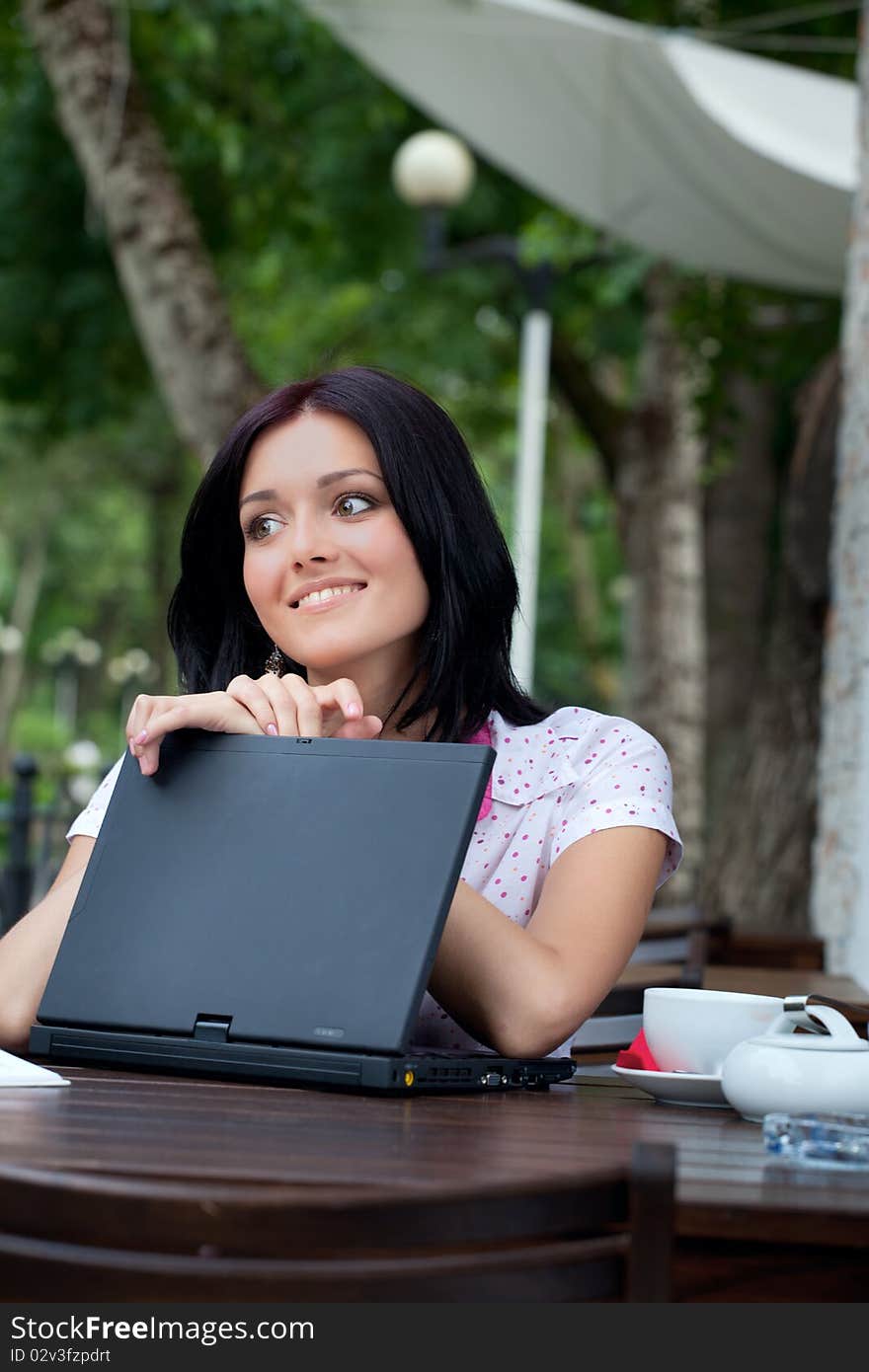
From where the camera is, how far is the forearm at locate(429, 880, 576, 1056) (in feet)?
5.68

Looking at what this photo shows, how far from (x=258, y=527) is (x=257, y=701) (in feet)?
1.35

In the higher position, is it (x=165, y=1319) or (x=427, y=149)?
(x=427, y=149)

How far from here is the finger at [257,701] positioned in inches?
71.3

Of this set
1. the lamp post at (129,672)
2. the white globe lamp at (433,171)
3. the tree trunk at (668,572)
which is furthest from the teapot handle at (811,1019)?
the lamp post at (129,672)

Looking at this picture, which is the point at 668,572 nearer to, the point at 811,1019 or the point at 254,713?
the point at 254,713

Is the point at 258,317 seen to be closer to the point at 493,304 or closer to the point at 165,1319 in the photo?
the point at 493,304

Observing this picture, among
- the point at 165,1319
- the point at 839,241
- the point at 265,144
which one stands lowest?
the point at 165,1319

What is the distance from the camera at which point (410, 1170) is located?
43.3 inches

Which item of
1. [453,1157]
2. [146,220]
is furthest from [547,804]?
[146,220]

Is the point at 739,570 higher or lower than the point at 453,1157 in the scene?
higher

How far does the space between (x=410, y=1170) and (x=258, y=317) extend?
46.6 ft

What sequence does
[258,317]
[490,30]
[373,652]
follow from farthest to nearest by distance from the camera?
[258,317] → [490,30] → [373,652]

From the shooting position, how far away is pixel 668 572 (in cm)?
865

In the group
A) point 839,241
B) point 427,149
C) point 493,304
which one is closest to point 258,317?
point 493,304
